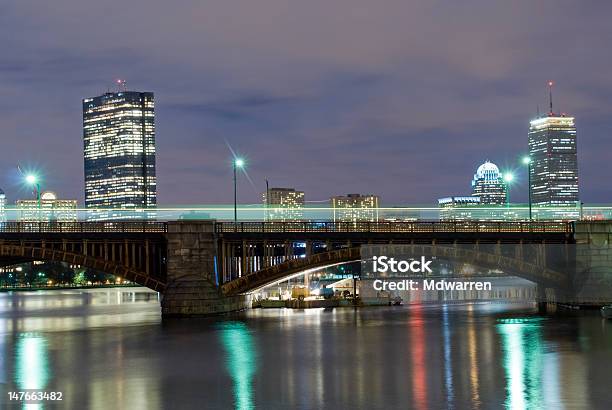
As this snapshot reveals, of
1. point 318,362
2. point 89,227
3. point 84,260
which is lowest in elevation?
point 318,362

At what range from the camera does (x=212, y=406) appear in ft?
148

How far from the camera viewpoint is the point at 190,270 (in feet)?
320

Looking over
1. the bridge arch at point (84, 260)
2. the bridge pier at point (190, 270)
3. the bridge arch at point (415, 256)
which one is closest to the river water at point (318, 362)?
the bridge pier at point (190, 270)

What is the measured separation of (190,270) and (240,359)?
33.7 meters

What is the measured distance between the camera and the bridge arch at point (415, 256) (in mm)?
102375

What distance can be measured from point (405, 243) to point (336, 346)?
119 ft

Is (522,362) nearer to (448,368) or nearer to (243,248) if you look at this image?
(448,368)

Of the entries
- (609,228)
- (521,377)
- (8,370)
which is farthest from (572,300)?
(8,370)

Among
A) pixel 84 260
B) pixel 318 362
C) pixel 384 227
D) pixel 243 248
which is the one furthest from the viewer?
pixel 384 227

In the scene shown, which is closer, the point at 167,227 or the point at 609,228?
the point at 167,227

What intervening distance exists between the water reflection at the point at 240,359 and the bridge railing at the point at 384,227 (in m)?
14.5

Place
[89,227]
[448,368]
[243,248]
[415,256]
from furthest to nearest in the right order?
[415,256] < [243,248] < [89,227] < [448,368]

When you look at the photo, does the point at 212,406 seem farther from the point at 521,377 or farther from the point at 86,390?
the point at 521,377

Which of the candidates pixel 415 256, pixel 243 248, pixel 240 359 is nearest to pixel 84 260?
pixel 243 248
